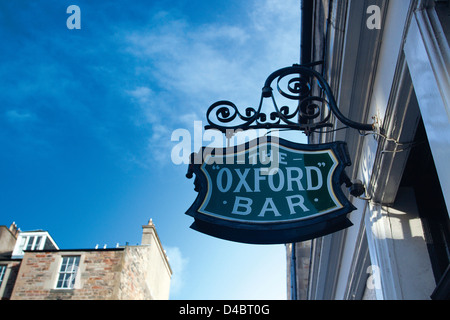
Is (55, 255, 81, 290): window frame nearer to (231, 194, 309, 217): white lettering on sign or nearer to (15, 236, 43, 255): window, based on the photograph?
(15, 236, 43, 255): window

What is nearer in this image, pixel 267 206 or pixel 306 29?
pixel 267 206

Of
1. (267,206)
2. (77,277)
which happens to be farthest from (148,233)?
(267,206)

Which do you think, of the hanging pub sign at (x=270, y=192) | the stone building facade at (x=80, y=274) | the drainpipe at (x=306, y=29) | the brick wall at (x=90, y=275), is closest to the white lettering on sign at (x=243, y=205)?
the hanging pub sign at (x=270, y=192)

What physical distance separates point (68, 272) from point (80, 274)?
0.68 m

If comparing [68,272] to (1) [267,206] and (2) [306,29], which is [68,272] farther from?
(1) [267,206]

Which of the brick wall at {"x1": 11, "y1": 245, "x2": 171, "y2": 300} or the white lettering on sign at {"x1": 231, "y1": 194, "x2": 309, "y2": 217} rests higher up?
the brick wall at {"x1": 11, "y1": 245, "x2": 171, "y2": 300}

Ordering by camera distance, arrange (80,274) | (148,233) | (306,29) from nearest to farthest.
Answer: (306,29) < (80,274) < (148,233)

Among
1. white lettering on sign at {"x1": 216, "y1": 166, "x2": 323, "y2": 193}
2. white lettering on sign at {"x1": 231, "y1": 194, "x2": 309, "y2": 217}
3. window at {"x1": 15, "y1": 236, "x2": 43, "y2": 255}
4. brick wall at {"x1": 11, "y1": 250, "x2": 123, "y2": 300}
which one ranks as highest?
window at {"x1": 15, "y1": 236, "x2": 43, "y2": 255}

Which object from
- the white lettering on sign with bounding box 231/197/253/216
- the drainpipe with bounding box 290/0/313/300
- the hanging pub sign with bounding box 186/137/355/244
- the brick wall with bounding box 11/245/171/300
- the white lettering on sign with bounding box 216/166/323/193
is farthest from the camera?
the brick wall with bounding box 11/245/171/300

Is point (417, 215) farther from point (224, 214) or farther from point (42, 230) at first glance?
point (42, 230)

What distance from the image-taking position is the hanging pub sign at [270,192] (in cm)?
257

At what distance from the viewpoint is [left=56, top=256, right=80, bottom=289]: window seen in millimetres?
19250

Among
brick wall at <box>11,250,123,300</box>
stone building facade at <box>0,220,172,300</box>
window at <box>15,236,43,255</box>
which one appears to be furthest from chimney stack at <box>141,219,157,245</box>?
window at <box>15,236,43,255</box>

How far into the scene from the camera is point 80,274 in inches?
759
